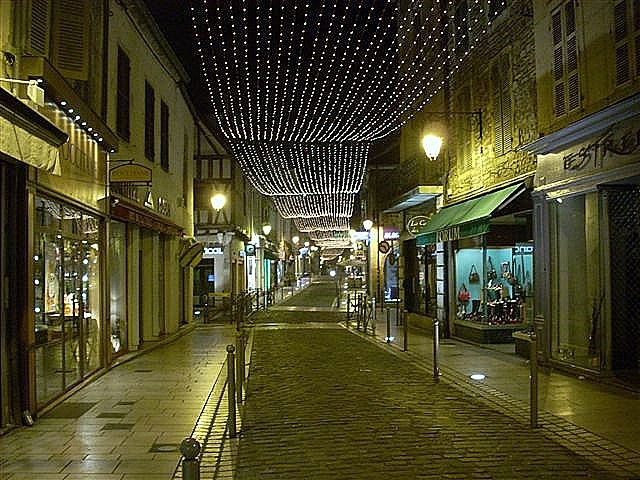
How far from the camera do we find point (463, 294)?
19.7 metres

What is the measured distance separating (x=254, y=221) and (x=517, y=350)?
33532 millimetres

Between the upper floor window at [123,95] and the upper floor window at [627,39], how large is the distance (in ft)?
30.5

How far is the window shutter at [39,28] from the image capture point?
9204mm

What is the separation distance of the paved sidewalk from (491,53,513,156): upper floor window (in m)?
7.75

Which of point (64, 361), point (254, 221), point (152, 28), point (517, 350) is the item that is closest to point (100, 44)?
point (152, 28)

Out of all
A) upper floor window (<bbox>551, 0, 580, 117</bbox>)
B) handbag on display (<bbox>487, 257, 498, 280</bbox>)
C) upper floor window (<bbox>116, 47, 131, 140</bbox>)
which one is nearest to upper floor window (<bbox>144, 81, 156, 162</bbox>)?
upper floor window (<bbox>116, 47, 131, 140</bbox>)

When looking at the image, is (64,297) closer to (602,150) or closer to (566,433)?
(566,433)

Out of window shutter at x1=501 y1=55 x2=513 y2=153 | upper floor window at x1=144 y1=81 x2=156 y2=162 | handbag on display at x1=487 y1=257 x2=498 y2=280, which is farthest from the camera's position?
handbag on display at x1=487 y1=257 x2=498 y2=280

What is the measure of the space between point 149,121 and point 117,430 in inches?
431

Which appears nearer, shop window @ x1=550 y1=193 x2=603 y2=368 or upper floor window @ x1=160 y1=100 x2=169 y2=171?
shop window @ x1=550 y1=193 x2=603 y2=368

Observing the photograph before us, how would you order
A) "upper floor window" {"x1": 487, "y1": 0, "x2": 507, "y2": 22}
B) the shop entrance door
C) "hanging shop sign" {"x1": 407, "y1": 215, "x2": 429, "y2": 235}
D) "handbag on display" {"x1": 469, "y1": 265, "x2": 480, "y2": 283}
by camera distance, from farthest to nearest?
1. "hanging shop sign" {"x1": 407, "y1": 215, "x2": 429, "y2": 235}
2. "handbag on display" {"x1": 469, "y1": 265, "x2": 480, "y2": 283}
3. "upper floor window" {"x1": 487, "y1": 0, "x2": 507, "y2": 22}
4. the shop entrance door

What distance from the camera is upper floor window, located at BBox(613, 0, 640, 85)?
1049cm

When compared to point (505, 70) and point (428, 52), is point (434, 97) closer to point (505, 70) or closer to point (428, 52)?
point (428, 52)

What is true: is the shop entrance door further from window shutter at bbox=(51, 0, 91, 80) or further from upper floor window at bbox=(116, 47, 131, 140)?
upper floor window at bbox=(116, 47, 131, 140)
